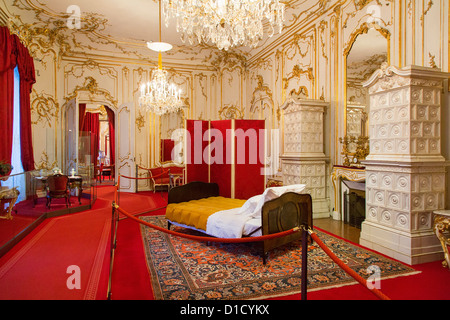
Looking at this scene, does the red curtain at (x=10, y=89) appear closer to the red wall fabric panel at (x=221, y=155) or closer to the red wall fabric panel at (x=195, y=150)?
the red wall fabric panel at (x=195, y=150)

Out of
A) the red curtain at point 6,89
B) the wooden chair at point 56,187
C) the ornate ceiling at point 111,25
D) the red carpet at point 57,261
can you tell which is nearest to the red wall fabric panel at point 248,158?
the red carpet at point 57,261

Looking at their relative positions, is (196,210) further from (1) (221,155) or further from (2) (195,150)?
(2) (195,150)

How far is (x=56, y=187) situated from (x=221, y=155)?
3.52m

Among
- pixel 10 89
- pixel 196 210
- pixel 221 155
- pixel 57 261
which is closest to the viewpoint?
pixel 57 261

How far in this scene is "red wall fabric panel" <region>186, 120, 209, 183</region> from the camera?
5.95 m

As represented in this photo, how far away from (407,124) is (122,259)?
3.85 m

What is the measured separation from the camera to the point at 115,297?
2.48m

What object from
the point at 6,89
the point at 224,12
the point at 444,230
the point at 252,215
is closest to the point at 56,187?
the point at 6,89

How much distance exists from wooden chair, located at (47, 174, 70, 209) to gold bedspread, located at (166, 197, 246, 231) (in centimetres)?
289

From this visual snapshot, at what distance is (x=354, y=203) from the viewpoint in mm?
5047

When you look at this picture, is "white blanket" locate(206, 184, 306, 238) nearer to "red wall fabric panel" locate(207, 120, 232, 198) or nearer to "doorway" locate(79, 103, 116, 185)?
"red wall fabric panel" locate(207, 120, 232, 198)

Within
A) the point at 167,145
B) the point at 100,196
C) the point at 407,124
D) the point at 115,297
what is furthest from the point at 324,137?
the point at 100,196

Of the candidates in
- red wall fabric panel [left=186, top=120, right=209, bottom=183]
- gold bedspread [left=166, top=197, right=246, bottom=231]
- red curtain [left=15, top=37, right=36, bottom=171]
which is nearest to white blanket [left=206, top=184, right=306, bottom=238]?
gold bedspread [left=166, top=197, right=246, bottom=231]

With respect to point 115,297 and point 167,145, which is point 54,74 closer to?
point 167,145
